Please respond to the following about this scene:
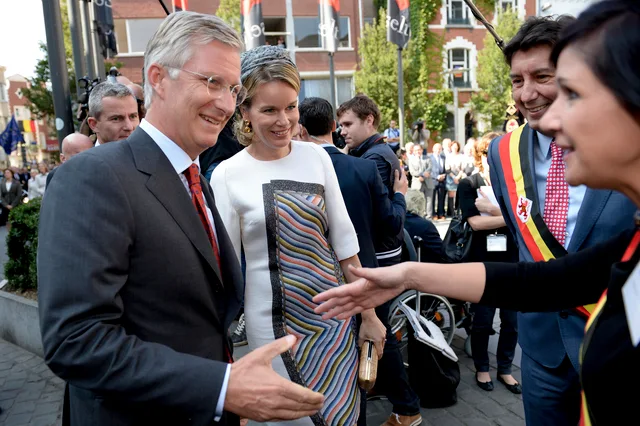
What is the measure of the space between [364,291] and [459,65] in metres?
29.8

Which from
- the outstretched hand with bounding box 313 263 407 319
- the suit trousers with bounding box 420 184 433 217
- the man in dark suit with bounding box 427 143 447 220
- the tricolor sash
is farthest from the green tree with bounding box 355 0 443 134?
the outstretched hand with bounding box 313 263 407 319

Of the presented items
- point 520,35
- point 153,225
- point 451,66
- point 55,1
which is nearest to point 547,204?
point 520,35

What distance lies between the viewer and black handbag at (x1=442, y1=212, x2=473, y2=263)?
3.91m

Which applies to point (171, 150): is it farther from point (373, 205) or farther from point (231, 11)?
point (231, 11)

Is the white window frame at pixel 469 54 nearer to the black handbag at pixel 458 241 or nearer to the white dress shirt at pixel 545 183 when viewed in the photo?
the black handbag at pixel 458 241

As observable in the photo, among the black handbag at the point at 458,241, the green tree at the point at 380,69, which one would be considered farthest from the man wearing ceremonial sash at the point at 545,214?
the green tree at the point at 380,69

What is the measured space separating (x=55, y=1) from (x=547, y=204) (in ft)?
14.0

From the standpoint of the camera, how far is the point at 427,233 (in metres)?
4.55

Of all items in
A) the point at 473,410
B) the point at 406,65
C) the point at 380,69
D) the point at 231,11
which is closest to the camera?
the point at 473,410

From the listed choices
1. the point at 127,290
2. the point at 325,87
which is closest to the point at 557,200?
the point at 127,290

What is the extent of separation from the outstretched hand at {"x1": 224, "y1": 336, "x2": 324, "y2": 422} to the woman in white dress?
86 cm

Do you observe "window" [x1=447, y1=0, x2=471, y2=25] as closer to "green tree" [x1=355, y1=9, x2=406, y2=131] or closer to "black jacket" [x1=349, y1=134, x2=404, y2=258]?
"green tree" [x1=355, y1=9, x2=406, y2=131]

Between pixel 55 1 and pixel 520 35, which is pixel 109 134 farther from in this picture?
pixel 520 35

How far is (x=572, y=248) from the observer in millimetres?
1926
